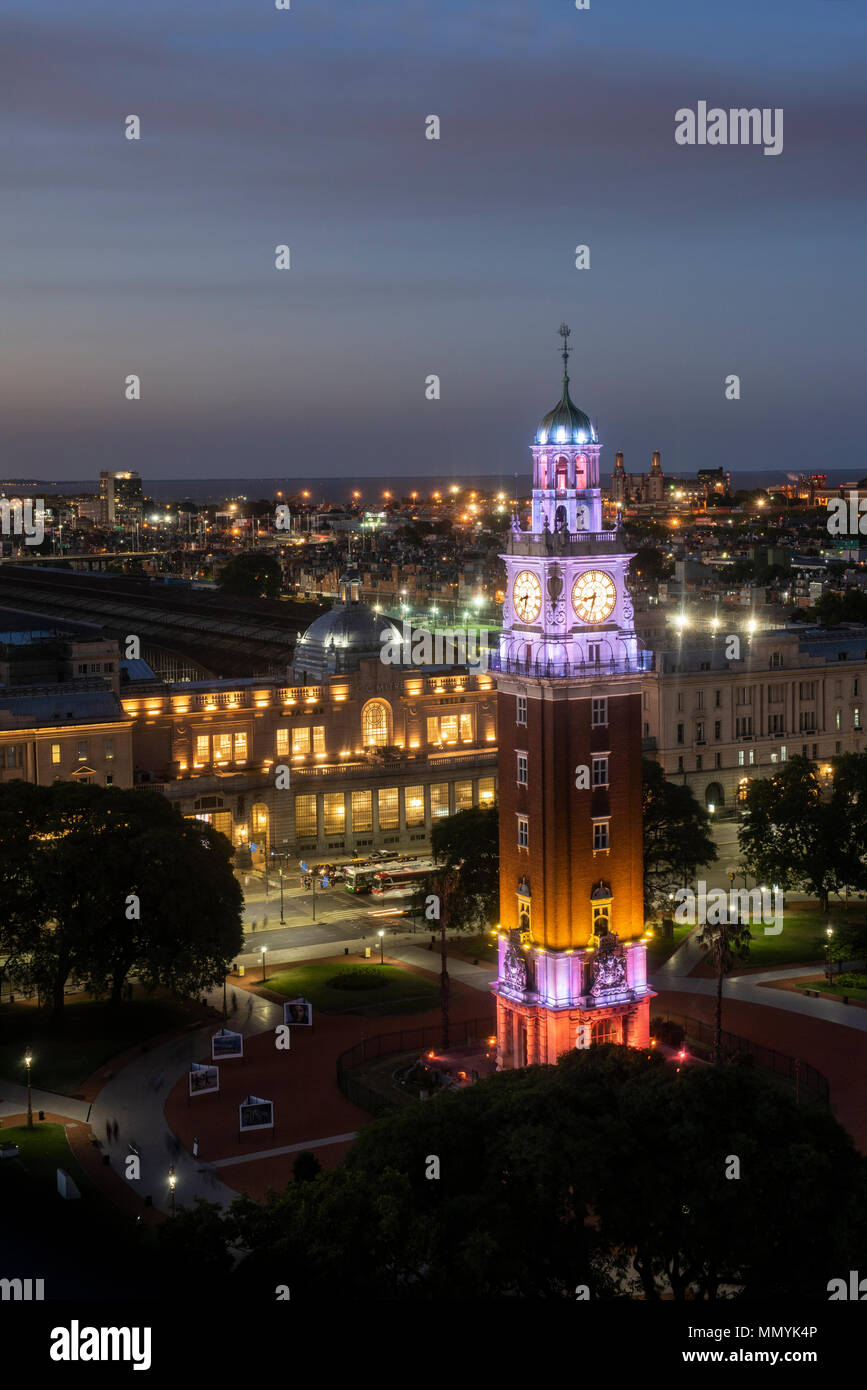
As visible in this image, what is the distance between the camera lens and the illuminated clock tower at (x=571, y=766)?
63.4 m

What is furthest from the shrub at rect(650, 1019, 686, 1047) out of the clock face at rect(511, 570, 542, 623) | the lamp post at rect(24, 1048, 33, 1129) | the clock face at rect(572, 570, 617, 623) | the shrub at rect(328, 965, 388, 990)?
the lamp post at rect(24, 1048, 33, 1129)

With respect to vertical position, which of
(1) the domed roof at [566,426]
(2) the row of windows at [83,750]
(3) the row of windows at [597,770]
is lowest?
(2) the row of windows at [83,750]

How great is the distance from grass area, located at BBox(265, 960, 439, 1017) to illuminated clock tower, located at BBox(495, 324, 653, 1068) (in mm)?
10855

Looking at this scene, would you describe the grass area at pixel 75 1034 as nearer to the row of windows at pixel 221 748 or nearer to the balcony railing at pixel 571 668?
the balcony railing at pixel 571 668

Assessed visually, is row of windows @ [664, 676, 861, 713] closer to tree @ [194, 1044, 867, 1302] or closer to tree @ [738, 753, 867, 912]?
tree @ [738, 753, 867, 912]

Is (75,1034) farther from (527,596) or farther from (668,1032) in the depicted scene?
(527,596)

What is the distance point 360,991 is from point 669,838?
1739 cm

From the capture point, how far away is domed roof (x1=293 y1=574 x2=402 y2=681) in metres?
112

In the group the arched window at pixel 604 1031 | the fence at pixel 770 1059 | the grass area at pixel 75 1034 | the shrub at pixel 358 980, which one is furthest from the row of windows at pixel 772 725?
the arched window at pixel 604 1031

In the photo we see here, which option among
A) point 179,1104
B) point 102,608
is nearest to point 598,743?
point 179,1104

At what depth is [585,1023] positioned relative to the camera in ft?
207

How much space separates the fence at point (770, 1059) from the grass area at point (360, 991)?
1093 cm

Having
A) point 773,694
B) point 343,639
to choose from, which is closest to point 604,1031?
point 343,639
